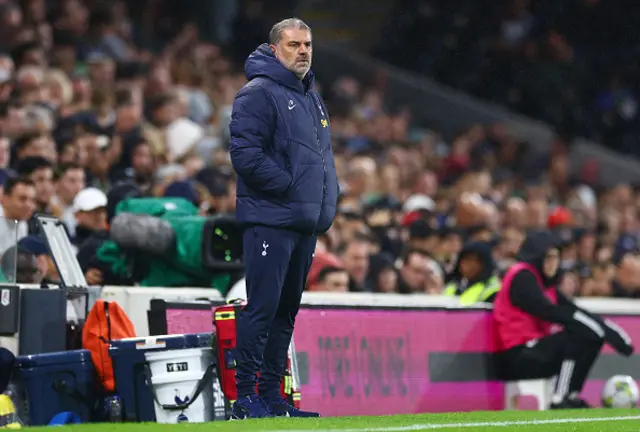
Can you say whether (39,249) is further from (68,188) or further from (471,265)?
(471,265)

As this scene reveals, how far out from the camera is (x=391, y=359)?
12039mm

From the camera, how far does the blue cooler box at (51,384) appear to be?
30.9ft

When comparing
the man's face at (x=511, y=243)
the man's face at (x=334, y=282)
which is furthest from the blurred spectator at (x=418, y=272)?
the man's face at (x=511, y=243)

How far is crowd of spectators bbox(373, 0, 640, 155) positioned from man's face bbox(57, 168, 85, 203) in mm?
13110

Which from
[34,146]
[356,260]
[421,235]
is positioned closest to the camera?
[34,146]

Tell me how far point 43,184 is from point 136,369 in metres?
3.14

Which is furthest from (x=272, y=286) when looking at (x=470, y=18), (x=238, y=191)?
(x=470, y=18)

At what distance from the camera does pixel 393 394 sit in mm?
11953

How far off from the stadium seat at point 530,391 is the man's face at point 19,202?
4.37 meters

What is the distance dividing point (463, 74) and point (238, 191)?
17186 mm

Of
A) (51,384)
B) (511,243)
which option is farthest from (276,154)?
(511,243)

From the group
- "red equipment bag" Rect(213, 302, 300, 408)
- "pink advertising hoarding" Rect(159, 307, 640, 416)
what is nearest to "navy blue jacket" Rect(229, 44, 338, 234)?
"red equipment bag" Rect(213, 302, 300, 408)

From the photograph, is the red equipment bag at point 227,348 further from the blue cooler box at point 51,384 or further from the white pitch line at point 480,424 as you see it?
the white pitch line at point 480,424

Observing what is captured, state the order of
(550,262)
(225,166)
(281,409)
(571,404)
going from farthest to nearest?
(225,166) < (550,262) < (571,404) < (281,409)
